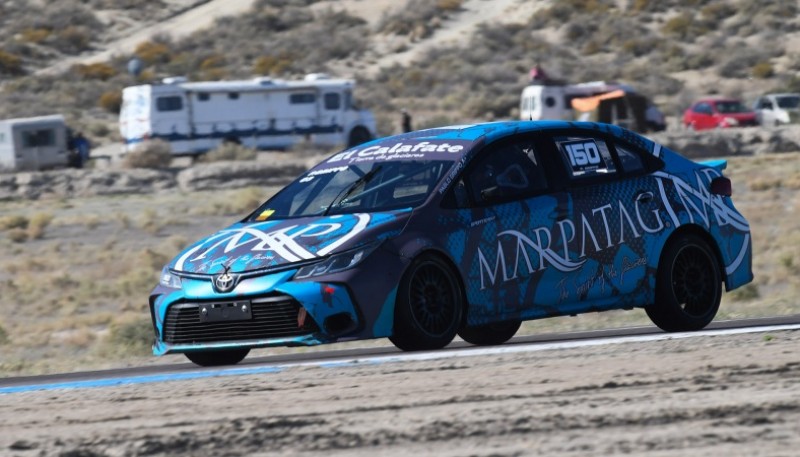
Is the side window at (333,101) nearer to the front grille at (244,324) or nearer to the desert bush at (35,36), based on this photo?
the desert bush at (35,36)

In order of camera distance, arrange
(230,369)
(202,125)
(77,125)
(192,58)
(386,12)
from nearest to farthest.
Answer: (230,369), (202,125), (77,125), (192,58), (386,12)

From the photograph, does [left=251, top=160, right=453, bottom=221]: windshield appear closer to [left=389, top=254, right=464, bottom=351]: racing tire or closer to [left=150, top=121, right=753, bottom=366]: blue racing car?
[left=150, top=121, right=753, bottom=366]: blue racing car

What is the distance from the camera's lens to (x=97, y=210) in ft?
122

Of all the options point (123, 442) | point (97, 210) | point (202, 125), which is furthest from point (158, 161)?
point (123, 442)

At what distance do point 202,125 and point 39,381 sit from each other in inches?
1581

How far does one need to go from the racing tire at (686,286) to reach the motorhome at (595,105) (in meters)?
39.5

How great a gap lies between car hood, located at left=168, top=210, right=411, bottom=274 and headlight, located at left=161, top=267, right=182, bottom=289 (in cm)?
6

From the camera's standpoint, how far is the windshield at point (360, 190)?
10250 mm

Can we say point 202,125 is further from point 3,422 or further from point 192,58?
point 3,422

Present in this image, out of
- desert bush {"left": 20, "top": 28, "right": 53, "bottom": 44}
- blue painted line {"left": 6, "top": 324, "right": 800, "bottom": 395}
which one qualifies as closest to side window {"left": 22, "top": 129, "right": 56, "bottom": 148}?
desert bush {"left": 20, "top": 28, "right": 53, "bottom": 44}

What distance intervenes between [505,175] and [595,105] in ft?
141

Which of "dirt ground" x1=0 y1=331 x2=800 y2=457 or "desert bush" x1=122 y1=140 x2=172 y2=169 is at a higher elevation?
"desert bush" x1=122 y1=140 x2=172 y2=169

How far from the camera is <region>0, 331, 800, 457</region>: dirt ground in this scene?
627 centimetres

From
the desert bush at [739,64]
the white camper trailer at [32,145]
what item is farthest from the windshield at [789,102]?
the white camper trailer at [32,145]
